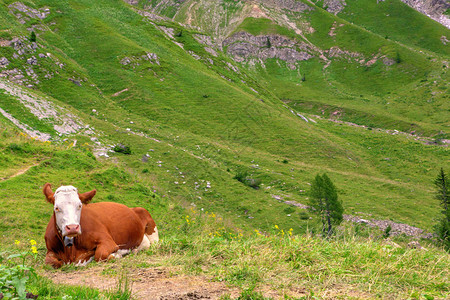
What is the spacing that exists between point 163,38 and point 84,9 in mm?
20916

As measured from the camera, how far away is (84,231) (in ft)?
25.2

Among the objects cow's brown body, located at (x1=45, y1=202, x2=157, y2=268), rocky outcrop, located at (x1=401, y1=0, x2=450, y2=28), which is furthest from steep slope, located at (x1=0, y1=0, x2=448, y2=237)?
rocky outcrop, located at (x1=401, y1=0, x2=450, y2=28)

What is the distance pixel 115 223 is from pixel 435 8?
226 meters

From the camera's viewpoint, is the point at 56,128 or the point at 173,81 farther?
the point at 173,81

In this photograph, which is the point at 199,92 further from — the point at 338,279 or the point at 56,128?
the point at 338,279

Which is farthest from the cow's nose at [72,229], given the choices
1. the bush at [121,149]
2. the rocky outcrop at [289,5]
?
the rocky outcrop at [289,5]

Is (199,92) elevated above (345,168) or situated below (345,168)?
above

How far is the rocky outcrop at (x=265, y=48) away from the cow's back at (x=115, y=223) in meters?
124

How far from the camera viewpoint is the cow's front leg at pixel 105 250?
7.41 metres

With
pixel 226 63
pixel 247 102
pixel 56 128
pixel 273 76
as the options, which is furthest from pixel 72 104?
pixel 273 76

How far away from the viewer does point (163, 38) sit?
76.2 m

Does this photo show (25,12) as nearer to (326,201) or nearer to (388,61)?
(326,201)

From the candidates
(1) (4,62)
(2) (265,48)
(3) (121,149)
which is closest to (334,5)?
(2) (265,48)

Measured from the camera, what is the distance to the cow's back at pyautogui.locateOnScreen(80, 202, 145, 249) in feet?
26.1
